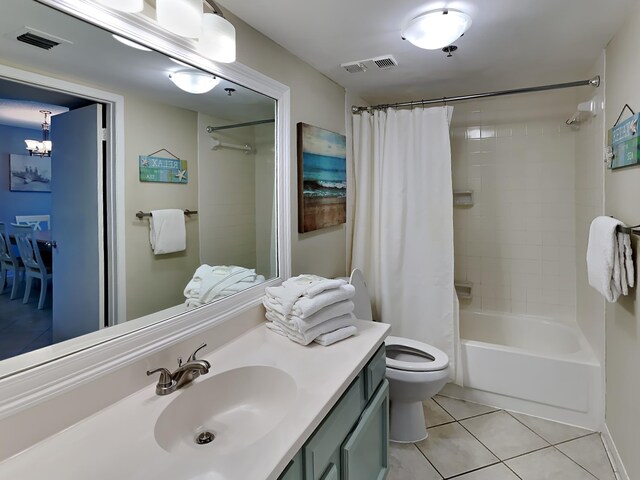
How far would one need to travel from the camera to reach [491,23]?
1687 millimetres

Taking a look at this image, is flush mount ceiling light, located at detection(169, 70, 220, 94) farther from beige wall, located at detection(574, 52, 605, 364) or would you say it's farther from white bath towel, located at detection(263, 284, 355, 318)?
beige wall, located at detection(574, 52, 605, 364)

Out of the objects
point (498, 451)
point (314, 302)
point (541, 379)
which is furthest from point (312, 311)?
point (541, 379)

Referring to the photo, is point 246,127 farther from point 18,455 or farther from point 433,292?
point 433,292

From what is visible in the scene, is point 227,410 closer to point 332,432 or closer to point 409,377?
point 332,432

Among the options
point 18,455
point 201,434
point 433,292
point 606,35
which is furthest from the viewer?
point 433,292

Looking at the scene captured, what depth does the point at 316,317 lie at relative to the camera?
1467mm

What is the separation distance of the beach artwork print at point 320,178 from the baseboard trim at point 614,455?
1967mm

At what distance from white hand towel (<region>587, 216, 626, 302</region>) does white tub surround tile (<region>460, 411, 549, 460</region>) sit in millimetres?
985

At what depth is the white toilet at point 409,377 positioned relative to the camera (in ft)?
6.47

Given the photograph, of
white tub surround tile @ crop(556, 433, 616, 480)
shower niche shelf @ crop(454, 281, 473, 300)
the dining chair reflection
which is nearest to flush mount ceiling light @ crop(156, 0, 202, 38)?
the dining chair reflection

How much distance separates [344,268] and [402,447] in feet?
3.97

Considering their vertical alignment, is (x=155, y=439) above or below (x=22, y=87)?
below

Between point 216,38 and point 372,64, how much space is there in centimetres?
120

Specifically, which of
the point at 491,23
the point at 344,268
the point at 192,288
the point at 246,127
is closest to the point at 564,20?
the point at 491,23
